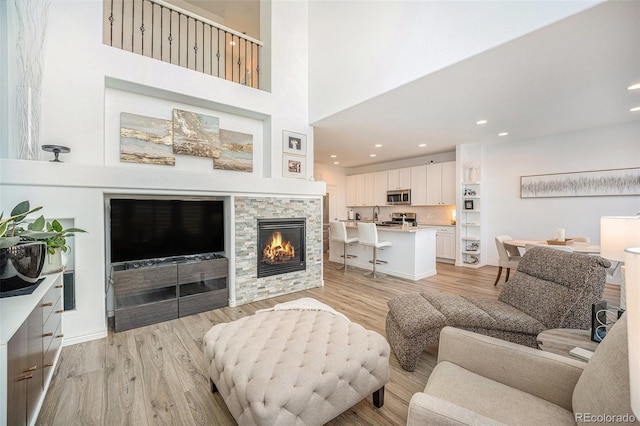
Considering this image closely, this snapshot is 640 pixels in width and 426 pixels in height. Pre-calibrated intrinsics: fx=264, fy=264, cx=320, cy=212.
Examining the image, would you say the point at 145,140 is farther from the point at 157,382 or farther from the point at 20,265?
the point at 157,382

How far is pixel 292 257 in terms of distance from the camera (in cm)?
425

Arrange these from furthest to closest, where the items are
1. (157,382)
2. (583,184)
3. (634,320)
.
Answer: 1. (583,184)
2. (157,382)
3. (634,320)

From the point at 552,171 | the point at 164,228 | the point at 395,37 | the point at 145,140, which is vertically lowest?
the point at 164,228

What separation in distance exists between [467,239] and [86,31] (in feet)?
23.8

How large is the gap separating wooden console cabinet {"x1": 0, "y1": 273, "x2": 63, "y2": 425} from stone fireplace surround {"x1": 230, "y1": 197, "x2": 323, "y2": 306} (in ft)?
6.31

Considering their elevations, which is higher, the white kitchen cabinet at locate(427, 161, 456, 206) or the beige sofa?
the white kitchen cabinet at locate(427, 161, 456, 206)

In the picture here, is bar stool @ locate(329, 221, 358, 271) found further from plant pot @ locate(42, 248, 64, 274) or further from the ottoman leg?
plant pot @ locate(42, 248, 64, 274)

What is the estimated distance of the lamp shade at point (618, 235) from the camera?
160 centimetres

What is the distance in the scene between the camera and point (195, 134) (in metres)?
3.66

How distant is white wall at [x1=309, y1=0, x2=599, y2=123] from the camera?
2309mm

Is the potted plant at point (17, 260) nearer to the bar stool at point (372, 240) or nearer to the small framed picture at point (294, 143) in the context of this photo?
the small framed picture at point (294, 143)

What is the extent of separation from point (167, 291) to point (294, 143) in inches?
111

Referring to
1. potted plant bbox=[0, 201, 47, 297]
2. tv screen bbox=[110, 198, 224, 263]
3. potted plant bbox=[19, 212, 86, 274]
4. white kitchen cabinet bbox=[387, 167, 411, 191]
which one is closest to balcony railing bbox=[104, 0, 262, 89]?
tv screen bbox=[110, 198, 224, 263]

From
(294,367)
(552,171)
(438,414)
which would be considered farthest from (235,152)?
(552,171)
